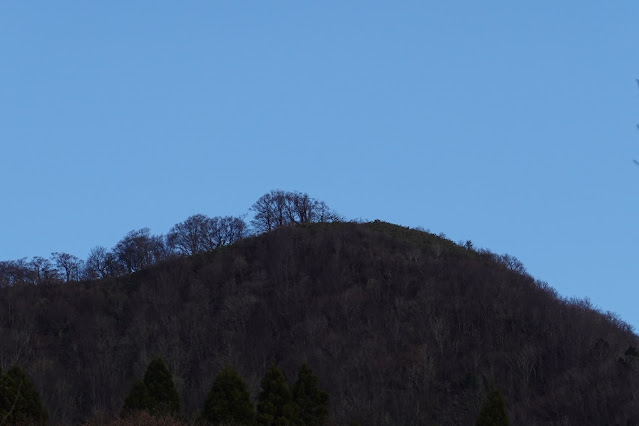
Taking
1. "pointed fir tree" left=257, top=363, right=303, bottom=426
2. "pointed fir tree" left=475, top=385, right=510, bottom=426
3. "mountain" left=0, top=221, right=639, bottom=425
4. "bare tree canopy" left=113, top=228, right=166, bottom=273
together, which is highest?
"bare tree canopy" left=113, top=228, right=166, bottom=273

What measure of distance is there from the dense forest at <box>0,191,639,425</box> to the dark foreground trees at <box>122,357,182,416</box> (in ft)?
25.5

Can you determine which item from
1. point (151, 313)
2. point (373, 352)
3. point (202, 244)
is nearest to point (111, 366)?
point (151, 313)

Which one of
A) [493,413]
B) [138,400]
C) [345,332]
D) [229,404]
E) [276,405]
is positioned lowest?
[493,413]

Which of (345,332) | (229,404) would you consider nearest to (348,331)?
(345,332)

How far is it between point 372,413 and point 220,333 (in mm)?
16315

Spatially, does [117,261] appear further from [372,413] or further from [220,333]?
[372,413]

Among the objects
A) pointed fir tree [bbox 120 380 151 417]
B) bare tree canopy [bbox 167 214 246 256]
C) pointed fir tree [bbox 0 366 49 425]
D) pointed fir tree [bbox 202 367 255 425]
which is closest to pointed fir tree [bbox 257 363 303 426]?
pointed fir tree [bbox 202 367 255 425]

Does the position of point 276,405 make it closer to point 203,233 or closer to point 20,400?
point 20,400

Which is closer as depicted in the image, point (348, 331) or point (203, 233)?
point (348, 331)

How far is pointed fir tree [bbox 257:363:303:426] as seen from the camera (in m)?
38.0

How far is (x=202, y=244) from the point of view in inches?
3460

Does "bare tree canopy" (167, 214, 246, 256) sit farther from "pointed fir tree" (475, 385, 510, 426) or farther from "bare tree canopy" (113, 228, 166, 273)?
"pointed fir tree" (475, 385, 510, 426)

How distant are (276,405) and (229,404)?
220cm

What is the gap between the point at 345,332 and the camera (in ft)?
201
